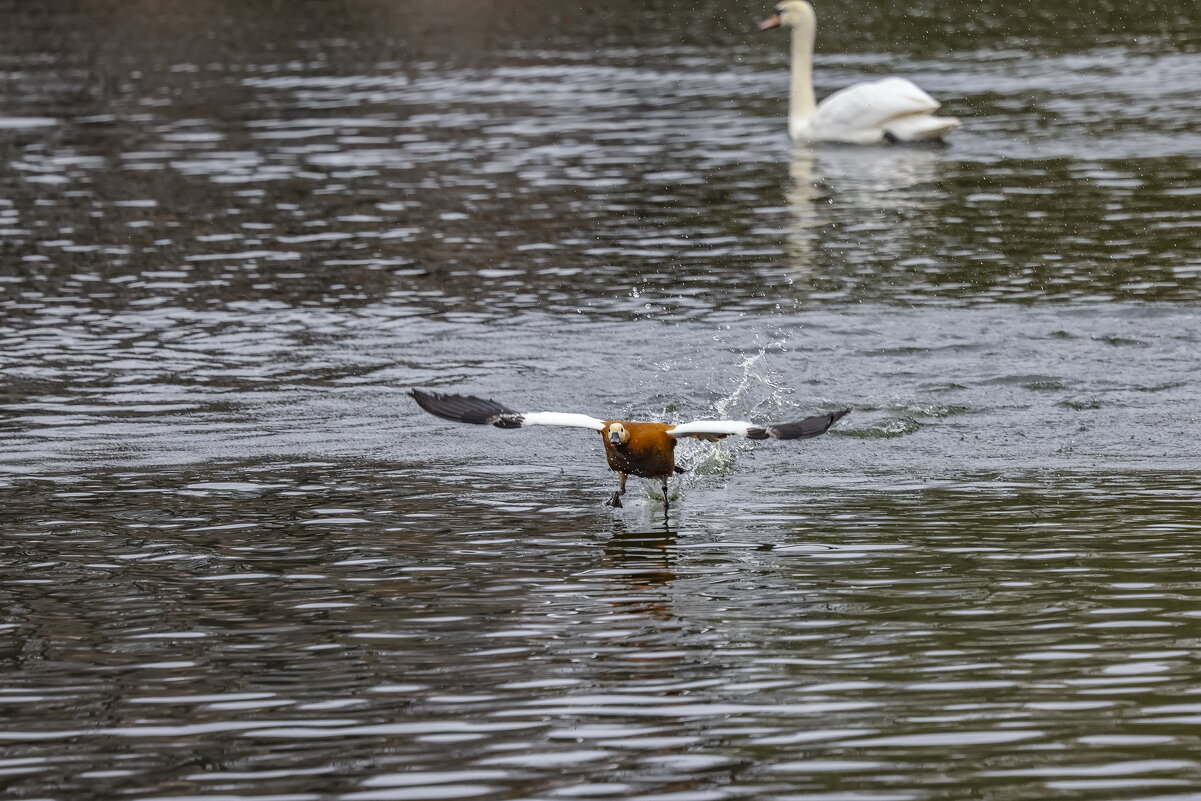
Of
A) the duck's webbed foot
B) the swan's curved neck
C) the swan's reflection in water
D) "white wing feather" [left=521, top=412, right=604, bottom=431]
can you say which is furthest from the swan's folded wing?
"white wing feather" [left=521, top=412, right=604, bottom=431]

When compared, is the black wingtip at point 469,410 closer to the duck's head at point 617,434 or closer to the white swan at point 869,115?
the duck's head at point 617,434

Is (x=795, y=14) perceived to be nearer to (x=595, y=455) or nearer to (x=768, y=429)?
(x=595, y=455)

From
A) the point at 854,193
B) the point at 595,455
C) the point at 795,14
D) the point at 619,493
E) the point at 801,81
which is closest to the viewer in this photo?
the point at 619,493

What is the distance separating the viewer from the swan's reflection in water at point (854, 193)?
22281 millimetres

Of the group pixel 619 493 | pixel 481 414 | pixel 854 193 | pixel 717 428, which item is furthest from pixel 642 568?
pixel 854 193

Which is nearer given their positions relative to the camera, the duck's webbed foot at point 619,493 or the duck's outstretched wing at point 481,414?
the duck's outstretched wing at point 481,414

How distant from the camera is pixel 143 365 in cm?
1680

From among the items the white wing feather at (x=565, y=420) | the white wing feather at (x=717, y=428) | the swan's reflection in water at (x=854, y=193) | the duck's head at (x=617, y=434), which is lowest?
the swan's reflection in water at (x=854, y=193)

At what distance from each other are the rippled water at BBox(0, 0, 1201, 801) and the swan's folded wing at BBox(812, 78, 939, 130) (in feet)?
1.87

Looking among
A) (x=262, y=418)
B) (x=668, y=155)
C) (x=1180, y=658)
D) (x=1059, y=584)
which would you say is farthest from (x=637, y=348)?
(x=668, y=155)

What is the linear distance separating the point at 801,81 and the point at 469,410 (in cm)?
1799

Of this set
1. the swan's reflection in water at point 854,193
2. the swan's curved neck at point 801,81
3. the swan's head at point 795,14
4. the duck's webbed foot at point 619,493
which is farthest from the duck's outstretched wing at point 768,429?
the swan's head at point 795,14

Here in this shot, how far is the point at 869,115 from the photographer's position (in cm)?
2867

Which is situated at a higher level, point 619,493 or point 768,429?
point 768,429
